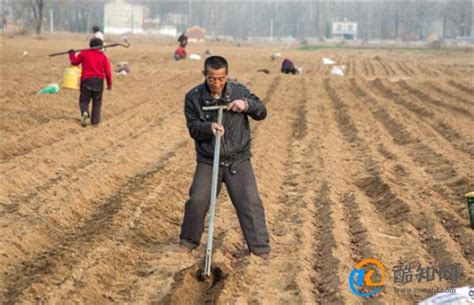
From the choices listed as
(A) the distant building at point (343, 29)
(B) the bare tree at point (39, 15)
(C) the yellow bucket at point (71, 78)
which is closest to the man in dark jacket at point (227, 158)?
(C) the yellow bucket at point (71, 78)

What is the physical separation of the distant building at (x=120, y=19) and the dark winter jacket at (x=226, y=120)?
385 feet

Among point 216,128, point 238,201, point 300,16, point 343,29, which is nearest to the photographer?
point 216,128

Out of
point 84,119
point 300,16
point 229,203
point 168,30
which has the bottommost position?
point 229,203

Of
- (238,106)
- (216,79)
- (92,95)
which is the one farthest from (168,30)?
(238,106)

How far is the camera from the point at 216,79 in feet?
22.8

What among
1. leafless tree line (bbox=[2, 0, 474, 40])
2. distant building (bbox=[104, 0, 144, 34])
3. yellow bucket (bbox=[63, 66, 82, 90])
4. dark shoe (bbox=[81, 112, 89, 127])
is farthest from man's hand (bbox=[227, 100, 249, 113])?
leafless tree line (bbox=[2, 0, 474, 40])

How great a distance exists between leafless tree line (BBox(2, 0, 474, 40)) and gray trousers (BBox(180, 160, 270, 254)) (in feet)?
394

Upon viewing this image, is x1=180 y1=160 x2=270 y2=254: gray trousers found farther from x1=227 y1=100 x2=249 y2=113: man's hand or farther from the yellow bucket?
the yellow bucket

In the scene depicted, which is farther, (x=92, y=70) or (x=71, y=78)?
(x=71, y=78)

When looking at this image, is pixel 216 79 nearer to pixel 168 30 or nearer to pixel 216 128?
pixel 216 128

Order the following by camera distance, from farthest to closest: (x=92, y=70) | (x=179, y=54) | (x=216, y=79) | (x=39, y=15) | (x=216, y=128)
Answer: (x=39, y=15) < (x=179, y=54) < (x=92, y=70) < (x=216, y=79) < (x=216, y=128)

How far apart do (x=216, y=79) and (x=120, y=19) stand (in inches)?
4933

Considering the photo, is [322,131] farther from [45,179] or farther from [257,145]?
[45,179]

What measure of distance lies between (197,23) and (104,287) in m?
162
